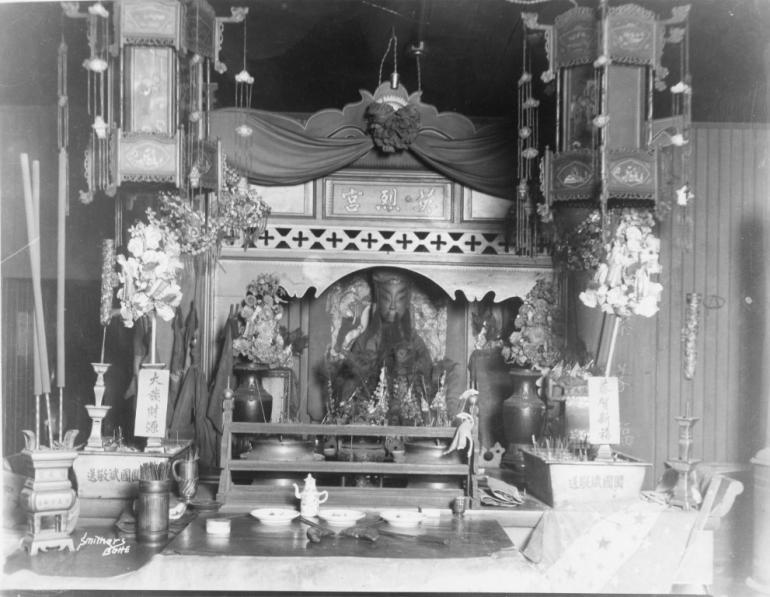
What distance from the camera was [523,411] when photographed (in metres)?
5.40

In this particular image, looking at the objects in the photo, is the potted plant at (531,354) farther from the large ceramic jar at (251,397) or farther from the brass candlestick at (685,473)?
the large ceramic jar at (251,397)

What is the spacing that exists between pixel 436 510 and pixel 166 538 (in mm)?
1283

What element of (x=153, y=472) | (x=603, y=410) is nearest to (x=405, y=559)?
(x=153, y=472)

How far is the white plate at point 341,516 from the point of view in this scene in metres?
3.57

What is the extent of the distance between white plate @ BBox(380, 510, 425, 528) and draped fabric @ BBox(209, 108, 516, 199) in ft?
9.23

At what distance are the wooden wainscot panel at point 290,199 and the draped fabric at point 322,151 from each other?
117 mm

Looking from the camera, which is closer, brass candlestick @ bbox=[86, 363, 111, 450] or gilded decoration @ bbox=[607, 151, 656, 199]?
brass candlestick @ bbox=[86, 363, 111, 450]

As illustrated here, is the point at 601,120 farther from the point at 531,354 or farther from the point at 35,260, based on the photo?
the point at 35,260

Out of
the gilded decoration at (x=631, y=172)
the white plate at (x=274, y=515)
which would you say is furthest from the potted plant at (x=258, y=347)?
the gilded decoration at (x=631, y=172)

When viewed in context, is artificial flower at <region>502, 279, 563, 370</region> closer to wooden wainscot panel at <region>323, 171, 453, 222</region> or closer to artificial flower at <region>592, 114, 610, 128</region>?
wooden wainscot panel at <region>323, 171, 453, 222</region>

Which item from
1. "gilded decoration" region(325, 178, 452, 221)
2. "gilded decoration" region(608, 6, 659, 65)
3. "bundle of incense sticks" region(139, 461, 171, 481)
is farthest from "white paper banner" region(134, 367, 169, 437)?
"gilded decoration" region(608, 6, 659, 65)

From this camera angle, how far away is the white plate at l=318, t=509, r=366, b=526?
3.57 meters

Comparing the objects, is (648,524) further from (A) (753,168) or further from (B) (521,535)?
(A) (753,168)

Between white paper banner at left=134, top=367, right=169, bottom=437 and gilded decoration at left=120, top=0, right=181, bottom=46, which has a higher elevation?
gilded decoration at left=120, top=0, right=181, bottom=46
